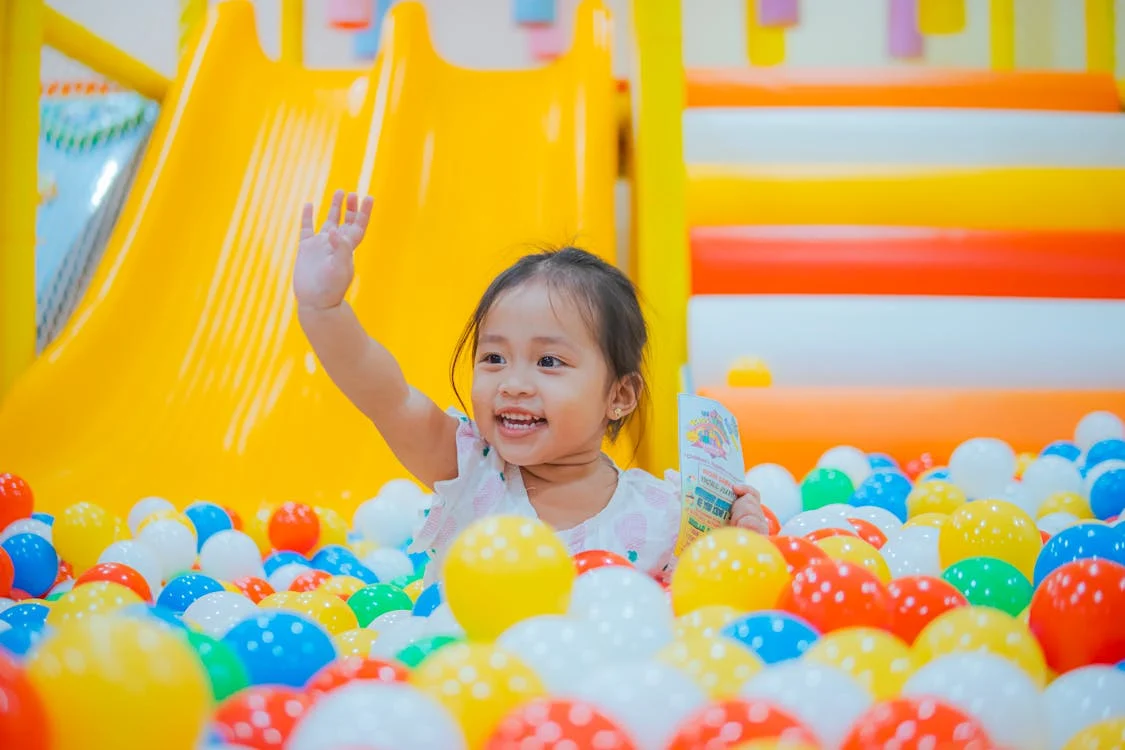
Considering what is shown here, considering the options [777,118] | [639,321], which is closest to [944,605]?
[639,321]

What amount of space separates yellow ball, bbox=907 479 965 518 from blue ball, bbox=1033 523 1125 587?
0.50 m

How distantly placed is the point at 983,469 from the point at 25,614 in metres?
1.45

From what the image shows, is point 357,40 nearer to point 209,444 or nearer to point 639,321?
point 209,444

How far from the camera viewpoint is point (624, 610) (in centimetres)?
87

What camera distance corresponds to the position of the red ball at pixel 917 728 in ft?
1.96

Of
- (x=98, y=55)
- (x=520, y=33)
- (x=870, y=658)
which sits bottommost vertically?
(x=870, y=658)

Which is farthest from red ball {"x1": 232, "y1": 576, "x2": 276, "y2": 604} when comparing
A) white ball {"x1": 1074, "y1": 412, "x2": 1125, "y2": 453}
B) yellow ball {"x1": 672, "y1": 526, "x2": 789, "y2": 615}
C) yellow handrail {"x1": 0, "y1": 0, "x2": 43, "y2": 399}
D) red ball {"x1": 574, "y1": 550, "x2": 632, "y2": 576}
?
white ball {"x1": 1074, "y1": 412, "x2": 1125, "y2": 453}

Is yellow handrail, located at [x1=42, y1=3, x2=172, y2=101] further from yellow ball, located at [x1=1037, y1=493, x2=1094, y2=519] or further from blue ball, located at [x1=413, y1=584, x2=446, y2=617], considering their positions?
yellow ball, located at [x1=1037, y1=493, x2=1094, y2=519]

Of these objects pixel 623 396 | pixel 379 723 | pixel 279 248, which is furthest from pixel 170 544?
pixel 279 248

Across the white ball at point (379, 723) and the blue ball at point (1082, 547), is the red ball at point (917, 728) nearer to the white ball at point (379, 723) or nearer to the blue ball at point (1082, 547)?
the white ball at point (379, 723)

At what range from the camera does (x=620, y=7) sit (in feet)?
16.7

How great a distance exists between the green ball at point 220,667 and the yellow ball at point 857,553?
64 cm

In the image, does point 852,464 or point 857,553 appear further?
point 852,464

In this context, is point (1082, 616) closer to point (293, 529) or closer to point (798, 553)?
A: point (798, 553)
